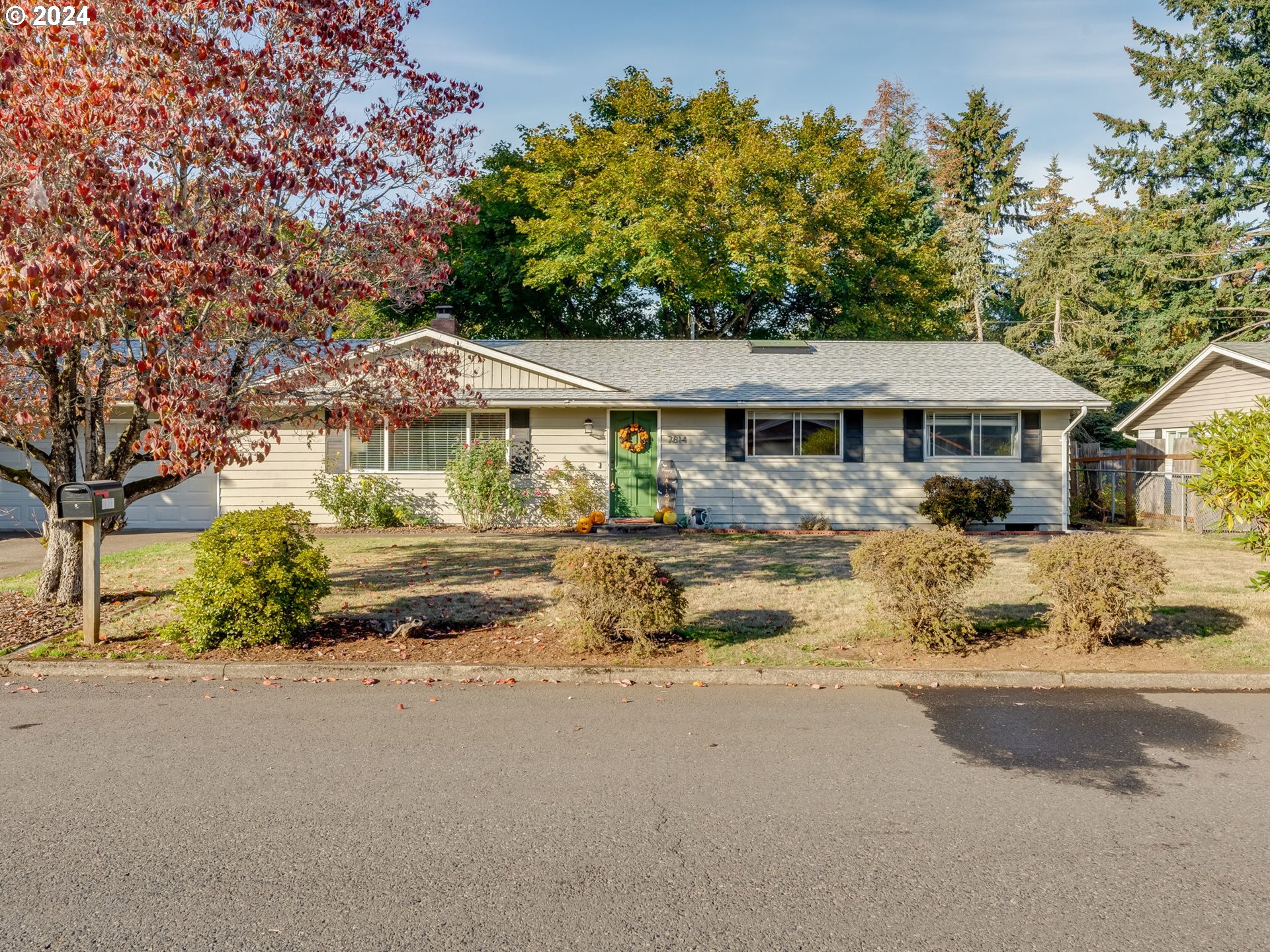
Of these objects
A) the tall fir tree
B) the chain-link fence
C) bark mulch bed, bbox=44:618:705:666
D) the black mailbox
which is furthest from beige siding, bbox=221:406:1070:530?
the tall fir tree

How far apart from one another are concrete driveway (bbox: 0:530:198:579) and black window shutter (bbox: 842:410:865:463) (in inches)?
478

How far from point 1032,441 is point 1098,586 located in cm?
994

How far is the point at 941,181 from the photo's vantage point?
3947 cm

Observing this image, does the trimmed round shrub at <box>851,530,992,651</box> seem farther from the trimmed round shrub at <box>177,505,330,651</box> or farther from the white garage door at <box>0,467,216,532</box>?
the white garage door at <box>0,467,216,532</box>

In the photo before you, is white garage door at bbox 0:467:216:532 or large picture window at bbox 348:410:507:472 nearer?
large picture window at bbox 348:410:507:472

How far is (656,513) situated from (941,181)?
31584mm

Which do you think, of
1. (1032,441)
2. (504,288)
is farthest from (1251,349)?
(504,288)

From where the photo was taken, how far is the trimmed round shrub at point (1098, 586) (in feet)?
22.3

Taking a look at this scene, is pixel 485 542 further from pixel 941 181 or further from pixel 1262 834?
pixel 941 181

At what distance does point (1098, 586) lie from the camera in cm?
683

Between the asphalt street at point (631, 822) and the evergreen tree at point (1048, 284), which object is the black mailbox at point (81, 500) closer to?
the asphalt street at point (631, 822)

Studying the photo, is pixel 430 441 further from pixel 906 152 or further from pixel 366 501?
pixel 906 152

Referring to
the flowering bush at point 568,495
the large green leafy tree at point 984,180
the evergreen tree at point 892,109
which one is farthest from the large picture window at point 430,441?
the evergreen tree at point 892,109

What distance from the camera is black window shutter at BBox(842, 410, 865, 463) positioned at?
1587 cm
